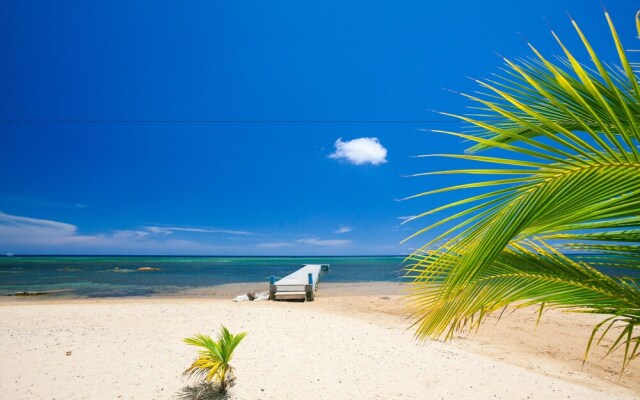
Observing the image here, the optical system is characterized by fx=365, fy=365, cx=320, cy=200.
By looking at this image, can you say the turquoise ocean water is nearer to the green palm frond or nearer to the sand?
the green palm frond

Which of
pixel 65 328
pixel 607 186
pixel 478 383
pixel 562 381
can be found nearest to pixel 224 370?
pixel 478 383

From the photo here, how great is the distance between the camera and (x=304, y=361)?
7.54 metres

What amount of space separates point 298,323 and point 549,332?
8.55m

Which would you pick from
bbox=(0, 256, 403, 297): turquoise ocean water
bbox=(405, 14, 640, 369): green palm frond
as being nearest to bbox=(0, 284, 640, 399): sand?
bbox=(0, 256, 403, 297): turquoise ocean water

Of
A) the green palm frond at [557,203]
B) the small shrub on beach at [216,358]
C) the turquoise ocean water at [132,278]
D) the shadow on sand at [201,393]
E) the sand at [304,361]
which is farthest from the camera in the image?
the turquoise ocean water at [132,278]

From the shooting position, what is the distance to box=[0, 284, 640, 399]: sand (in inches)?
242

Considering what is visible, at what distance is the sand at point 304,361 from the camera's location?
616cm

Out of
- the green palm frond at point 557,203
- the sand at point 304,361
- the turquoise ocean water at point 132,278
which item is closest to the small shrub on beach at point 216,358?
the sand at point 304,361

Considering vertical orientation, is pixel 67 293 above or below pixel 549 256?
below

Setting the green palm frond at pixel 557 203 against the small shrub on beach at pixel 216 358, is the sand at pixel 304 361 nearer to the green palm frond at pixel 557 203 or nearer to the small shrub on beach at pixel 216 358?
the small shrub on beach at pixel 216 358

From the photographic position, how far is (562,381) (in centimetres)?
720

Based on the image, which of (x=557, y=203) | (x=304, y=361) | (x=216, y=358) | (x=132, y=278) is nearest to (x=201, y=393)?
Result: (x=216, y=358)

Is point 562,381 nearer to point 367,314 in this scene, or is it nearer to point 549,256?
point 549,256

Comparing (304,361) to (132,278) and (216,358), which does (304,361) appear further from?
(132,278)
